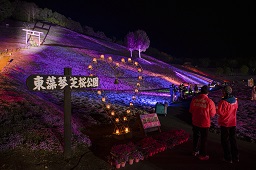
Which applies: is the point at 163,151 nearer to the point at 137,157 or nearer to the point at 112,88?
the point at 137,157

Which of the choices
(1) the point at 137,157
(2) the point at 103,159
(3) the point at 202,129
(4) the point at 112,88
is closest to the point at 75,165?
(2) the point at 103,159

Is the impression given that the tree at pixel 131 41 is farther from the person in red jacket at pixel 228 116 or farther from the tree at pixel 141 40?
the person in red jacket at pixel 228 116

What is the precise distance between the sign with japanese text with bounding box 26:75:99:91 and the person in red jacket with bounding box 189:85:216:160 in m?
3.95

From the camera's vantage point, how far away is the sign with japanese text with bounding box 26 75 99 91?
648cm

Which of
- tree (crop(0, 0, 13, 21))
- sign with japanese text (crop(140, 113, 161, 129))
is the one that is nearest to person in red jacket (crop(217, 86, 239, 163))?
sign with japanese text (crop(140, 113, 161, 129))

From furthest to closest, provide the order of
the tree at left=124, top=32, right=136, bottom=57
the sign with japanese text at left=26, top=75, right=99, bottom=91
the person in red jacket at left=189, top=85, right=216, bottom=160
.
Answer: the tree at left=124, top=32, right=136, bottom=57
the person in red jacket at left=189, top=85, right=216, bottom=160
the sign with japanese text at left=26, top=75, right=99, bottom=91

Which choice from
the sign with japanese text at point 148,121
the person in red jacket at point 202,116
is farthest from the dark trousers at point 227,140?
the sign with japanese text at point 148,121

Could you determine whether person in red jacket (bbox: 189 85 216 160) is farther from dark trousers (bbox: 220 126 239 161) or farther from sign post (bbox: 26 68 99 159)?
sign post (bbox: 26 68 99 159)

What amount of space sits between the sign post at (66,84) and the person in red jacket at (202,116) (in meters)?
3.95

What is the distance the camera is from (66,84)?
7.15 m

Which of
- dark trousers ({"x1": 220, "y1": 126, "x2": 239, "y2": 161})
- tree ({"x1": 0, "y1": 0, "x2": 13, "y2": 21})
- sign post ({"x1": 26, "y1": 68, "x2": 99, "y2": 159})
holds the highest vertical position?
tree ({"x1": 0, "y1": 0, "x2": 13, "y2": 21})

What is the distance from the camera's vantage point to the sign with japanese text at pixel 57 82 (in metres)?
6.48

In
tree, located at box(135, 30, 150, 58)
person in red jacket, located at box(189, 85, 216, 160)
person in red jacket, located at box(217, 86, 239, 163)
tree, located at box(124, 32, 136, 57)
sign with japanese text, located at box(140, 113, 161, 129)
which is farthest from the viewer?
tree, located at box(135, 30, 150, 58)

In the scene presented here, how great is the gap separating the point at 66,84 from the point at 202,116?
4964mm
